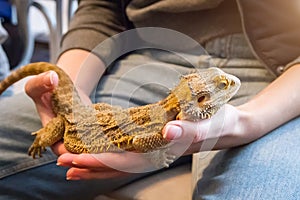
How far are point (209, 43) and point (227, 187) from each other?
0.30 metres

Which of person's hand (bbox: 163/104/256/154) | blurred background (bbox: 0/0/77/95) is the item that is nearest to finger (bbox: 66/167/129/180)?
person's hand (bbox: 163/104/256/154)

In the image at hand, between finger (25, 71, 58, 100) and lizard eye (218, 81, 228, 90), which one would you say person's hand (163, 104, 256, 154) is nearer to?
lizard eye (218, 81, 228, 90)

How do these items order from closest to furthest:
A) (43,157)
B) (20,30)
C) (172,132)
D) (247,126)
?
1. (172,132)
2. (247,126)
3. (43,157)
4. (20,30)

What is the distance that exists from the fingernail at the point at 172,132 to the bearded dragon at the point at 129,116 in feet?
0.07

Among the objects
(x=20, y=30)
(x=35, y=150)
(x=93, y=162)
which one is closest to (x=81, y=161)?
(x=93, y=162)

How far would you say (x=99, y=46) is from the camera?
95cm

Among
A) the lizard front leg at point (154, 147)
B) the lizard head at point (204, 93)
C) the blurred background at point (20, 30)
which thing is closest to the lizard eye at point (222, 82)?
the lizard head at point (204, 93)

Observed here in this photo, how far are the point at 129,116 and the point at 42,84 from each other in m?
0.18

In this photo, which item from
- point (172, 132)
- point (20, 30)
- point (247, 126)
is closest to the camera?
point (172, 132)

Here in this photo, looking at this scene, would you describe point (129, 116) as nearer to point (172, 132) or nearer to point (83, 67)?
point (172, 132)

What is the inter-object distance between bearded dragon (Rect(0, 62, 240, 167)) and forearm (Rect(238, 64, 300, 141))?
0.36 ft

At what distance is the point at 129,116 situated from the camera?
0.70 meters

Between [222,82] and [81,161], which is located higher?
[222,82]

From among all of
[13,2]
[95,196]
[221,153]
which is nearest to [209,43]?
[221,153]
